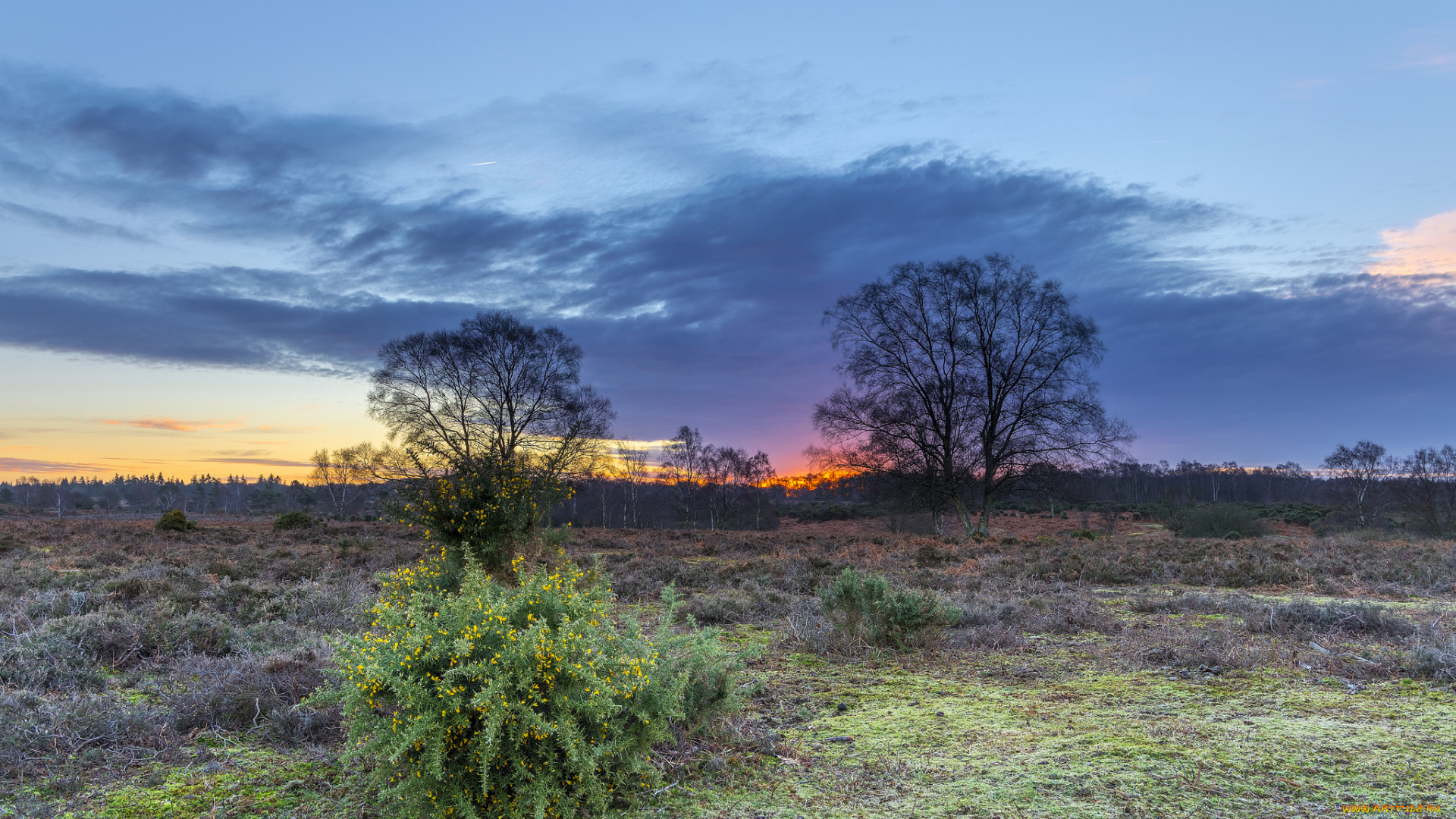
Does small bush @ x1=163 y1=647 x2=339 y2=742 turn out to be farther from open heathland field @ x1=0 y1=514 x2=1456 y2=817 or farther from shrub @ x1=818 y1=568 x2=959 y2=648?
shrub @ x1=818 y1=568 x2=959 y2=648

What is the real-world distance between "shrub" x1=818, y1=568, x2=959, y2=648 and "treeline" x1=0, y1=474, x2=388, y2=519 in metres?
52.3

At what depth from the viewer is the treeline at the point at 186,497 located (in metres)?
60.7

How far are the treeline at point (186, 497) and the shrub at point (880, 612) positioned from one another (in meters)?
52.3

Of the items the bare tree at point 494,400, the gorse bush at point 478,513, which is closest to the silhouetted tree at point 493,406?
the bare tree at point 494,400

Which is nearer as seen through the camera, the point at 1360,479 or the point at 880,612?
the point at 880,612

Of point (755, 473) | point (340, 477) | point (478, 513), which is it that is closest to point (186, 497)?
point (340, 477)

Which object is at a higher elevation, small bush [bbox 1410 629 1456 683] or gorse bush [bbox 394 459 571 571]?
gorse bush [bbox 394 459 571 571]

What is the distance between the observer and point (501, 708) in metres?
3.12

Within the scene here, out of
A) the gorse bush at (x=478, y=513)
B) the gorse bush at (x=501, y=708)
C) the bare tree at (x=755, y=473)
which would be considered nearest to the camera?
the gorse bush at (x=501, y=708)

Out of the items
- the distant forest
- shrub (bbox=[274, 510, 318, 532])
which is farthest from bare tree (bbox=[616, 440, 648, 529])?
shrub (bbox=[274, 510, 318, 532])

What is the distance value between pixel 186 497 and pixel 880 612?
319ft

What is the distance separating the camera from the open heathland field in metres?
3.61

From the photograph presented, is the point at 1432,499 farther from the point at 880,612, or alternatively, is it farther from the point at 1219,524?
the point at 880,612

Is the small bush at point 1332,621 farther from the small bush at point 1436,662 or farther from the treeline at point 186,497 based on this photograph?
the treeline at point 186,497
